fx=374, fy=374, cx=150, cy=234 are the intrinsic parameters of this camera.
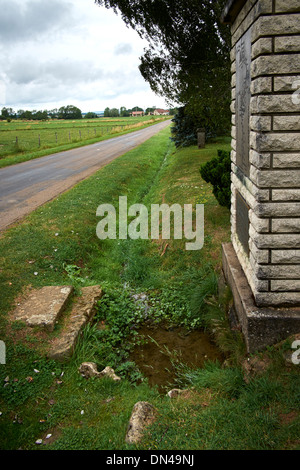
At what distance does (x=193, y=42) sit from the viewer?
12945mm

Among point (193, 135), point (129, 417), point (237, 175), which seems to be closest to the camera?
point (129, 417)

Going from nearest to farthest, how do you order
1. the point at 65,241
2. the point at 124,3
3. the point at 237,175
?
1. the point at 237,175
2. the point at 65,241
3. the point at 124,3

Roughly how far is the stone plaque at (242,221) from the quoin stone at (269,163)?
7 centimetres

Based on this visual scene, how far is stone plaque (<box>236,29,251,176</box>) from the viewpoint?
4293 mm

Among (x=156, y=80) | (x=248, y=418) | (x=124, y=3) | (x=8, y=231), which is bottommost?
(x=248, y=418)

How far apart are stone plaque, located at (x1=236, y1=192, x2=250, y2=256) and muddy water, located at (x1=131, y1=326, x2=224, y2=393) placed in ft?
5.19

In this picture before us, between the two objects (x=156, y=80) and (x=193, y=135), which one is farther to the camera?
(x=193, y=135)

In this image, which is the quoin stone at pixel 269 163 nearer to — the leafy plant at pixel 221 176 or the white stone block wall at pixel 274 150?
the white stone block wall at pixel 274 150

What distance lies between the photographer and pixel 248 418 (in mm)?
3307

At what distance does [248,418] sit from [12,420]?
2.34 m

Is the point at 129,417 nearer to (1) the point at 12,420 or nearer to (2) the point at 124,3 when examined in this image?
(1) the point at 12,420

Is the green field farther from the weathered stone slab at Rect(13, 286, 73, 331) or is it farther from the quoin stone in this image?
the quoin stone

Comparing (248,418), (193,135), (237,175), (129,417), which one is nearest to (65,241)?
(237,175)

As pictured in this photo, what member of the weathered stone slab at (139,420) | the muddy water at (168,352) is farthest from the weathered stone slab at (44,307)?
the weathered stone slab at (139,420)
